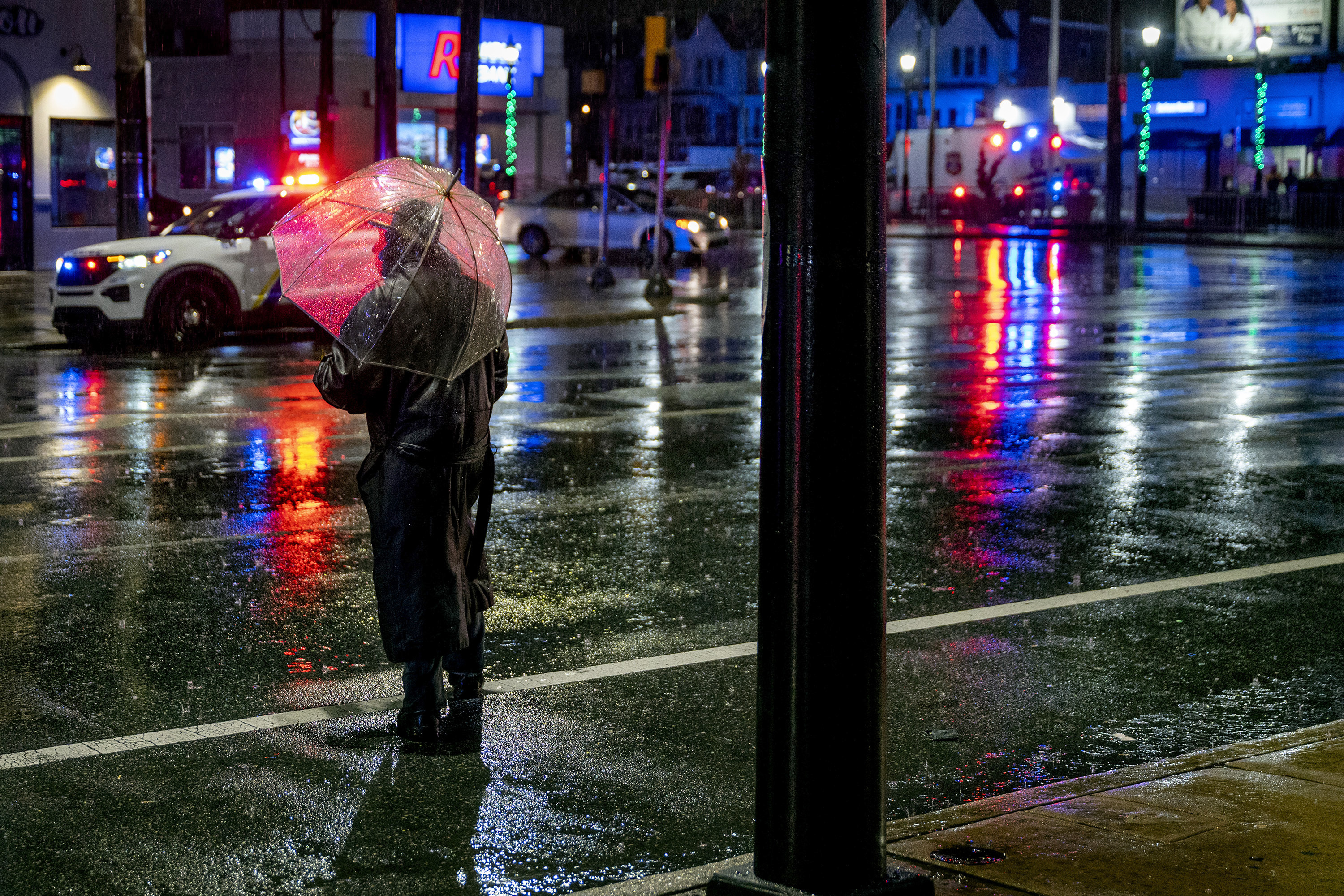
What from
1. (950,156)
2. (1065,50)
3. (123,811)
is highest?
(1065,50)

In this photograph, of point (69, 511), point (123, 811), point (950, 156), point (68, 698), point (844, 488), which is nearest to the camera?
point (844, 488)

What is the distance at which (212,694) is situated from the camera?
5793 millimetres

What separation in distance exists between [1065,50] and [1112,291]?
199 ft

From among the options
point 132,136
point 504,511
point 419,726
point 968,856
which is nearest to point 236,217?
point 132,136

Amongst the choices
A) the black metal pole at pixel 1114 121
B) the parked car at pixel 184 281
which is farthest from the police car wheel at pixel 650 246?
the black metal pole at pixel 1114 121

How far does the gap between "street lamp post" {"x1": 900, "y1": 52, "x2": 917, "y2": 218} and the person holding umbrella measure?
5942 cm

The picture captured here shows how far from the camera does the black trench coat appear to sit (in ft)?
16.9

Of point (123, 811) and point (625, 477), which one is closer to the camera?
point (123, 811)

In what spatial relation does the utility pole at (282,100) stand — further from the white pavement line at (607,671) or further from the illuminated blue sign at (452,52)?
the white pavement line at (607,671)

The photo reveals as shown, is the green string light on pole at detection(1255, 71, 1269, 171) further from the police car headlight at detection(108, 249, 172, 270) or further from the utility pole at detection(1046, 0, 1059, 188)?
the police car headlight at detection(108, 249, 172, 270)

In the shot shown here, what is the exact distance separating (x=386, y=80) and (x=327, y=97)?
12.6 metres

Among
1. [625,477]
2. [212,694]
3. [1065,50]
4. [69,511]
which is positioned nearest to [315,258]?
[212,694]

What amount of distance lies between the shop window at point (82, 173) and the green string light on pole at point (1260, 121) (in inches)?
1409

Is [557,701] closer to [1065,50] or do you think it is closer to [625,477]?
[625,477]
